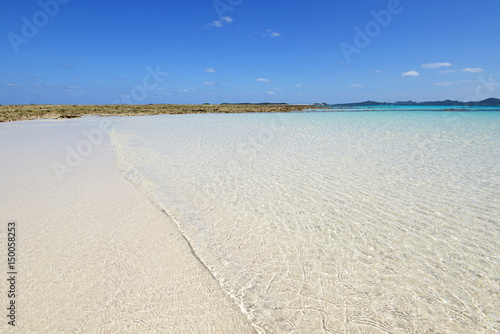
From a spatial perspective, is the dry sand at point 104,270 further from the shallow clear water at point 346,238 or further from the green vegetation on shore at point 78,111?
the green vegetation on shore at point 78,111

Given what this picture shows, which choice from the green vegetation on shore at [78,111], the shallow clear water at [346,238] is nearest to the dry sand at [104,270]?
the shallow clear water at [346,238]

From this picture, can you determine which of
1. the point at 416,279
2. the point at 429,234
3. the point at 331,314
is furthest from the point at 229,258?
the point at 429,234

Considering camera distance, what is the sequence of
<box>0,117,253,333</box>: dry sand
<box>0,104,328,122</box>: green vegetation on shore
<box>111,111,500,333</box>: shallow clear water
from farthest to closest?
1. <box>0,104,328,122</box>: green vegetation on shore
2. <box>111,111,500,333</box>: shallow clear water
3. <box>0,117,253,333</box>: dry sand

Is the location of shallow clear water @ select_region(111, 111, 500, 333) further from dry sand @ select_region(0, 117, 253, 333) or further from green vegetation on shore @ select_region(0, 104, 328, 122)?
green vegetation on shore @ select_region(0, 104, 328, 122)

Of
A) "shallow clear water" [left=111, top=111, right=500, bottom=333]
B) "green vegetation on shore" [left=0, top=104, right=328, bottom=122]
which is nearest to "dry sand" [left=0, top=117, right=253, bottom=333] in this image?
"shallow clear water" [left=111, top=111, right=500, bottom=333]

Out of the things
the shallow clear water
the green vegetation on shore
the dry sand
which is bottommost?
the green vegetation on shore

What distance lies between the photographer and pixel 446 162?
8.31m

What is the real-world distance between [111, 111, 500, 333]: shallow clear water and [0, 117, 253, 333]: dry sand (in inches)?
12.8

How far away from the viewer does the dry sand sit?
2.35 m

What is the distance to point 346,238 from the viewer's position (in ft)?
12.9

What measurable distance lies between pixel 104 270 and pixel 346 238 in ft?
11.1

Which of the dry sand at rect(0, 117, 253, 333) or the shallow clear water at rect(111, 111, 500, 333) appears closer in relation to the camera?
the dry sand at rect(0, 117, 253, 333)

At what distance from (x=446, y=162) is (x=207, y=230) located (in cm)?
844

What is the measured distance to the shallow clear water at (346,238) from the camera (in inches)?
101
